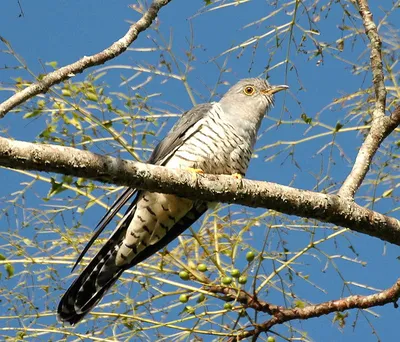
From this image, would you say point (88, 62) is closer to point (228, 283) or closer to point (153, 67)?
point (153, 67)

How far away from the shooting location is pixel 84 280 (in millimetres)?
3574

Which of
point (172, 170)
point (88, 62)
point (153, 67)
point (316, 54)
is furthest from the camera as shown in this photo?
point (153, 67)

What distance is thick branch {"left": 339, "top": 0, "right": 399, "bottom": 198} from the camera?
307cm

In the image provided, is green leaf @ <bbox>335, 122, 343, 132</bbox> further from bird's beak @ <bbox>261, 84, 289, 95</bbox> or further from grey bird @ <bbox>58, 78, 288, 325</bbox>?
bird's beak @ <bbox>261, 84, 289, 95</bbox>

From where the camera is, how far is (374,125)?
319 centimetres

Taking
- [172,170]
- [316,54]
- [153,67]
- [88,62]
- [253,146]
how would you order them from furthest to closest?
1. [253,146]
2. [153,67]
3. [316,54]
4. [88,62]
5. [172,170]

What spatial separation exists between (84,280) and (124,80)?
0.94 m

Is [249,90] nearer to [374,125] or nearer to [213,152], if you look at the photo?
[213,152]

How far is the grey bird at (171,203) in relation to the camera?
362 centimetres

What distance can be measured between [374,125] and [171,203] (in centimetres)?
111

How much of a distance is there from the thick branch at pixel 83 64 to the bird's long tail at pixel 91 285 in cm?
104

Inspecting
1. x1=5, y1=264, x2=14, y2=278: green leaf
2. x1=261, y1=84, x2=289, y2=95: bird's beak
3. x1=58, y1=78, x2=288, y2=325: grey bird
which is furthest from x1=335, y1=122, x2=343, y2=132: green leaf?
x1=5, y1=264, x2=14, y2=278: green leaf

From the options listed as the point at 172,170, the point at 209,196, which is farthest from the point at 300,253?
the point at 172,170

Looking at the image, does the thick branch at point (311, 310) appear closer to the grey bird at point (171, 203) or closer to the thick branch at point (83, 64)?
the grey bird at point (171, 203)
